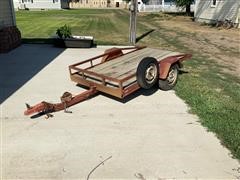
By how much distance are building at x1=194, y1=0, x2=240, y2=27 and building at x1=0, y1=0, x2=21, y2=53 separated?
1592 centimetres

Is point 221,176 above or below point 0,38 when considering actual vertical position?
below

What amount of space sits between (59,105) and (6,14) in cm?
887

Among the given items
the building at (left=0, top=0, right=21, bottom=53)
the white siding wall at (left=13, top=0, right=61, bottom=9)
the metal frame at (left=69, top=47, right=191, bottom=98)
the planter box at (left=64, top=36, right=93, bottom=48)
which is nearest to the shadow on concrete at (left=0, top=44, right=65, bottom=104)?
the building at (left=0, top=0, right=21, bottom=53)

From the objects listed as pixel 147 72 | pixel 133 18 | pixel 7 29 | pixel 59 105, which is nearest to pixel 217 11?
pixel 133 18

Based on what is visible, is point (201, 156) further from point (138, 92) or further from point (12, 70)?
point (12, 70)

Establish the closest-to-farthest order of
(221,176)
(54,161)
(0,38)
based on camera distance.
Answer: (221,176)
(54,161)
(0,38)

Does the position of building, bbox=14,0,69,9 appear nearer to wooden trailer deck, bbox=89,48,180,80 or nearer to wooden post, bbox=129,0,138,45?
wooden post, bbox=129,0,138,45

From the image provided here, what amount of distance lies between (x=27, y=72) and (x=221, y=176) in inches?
258

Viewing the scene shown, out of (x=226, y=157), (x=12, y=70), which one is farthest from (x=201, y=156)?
(x=12, y=70)

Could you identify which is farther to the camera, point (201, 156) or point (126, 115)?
point (126, 115)

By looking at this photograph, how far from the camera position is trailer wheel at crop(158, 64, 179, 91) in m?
6.97

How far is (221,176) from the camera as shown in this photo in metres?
3.87

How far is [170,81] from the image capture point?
724cm

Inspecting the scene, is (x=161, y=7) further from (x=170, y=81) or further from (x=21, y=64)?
(x=170, y=81)
